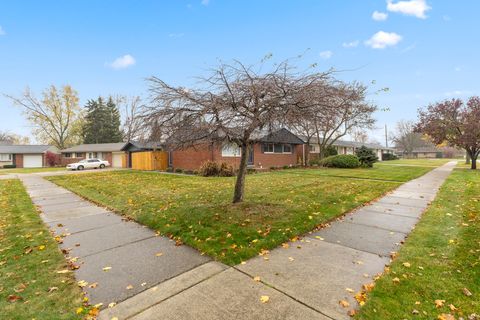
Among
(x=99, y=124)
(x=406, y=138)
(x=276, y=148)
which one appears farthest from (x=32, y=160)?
(x=406, y=138)

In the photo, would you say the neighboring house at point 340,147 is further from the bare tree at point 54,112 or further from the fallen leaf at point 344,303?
the bare tree at point 54,112

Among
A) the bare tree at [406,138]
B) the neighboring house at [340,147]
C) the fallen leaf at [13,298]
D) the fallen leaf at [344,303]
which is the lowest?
the fallen leaf at [344,303]

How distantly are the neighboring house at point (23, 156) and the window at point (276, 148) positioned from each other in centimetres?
3522

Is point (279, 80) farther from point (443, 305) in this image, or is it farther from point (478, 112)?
point (478, 112)

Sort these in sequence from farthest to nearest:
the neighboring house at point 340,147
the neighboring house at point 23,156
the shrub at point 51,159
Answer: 1. the neighboring house at point 23,156
2. the shrub at point 51,159
3. the neighboring house at point 340,147

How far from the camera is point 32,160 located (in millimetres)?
38531

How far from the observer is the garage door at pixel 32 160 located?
38188 millimetres

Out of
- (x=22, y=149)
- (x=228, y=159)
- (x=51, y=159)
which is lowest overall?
(x=228, y=159)

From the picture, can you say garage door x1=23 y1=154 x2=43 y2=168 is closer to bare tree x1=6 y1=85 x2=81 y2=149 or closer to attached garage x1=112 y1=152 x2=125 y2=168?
bare tree x1=6 y1=85 x2=81 y2=149

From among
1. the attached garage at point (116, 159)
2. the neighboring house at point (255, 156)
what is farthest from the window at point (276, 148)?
the attached garage at point (116, 159)

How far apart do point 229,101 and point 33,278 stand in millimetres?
4209

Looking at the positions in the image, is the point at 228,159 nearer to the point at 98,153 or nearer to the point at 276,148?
the point at 276,148

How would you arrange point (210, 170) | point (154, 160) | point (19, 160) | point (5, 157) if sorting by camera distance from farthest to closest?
point (19, 160) < point (5, 157) < point (154, 160) < point (210, 170)

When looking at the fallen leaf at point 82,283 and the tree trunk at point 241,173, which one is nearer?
the fallen leaf at point 82,283
